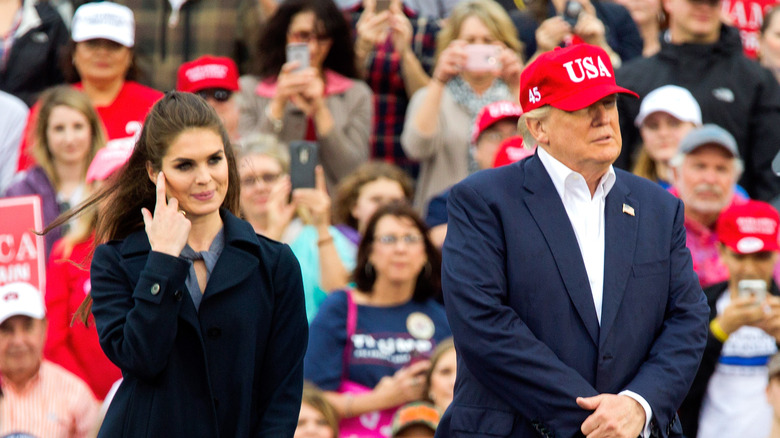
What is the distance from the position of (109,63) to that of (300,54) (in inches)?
51.5

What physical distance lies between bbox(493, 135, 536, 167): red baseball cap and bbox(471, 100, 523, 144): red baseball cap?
0.66 meters

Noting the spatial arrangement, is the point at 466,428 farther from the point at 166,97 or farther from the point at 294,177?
the point at 294,177

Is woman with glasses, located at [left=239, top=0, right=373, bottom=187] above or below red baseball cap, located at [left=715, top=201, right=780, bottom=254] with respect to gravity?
above

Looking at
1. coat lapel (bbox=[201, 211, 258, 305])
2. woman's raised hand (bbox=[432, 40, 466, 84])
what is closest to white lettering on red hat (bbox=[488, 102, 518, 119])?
woman's raised hand (bbox=[432, 40, 466, 84])

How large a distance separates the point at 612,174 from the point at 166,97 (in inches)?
61.4

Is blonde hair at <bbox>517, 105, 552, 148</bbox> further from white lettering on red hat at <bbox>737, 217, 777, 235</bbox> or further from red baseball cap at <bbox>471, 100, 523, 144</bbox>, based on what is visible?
red baseball cap at <bbox>471, 100, 523, 144</bbox>

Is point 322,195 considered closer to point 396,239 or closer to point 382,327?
point 396,239

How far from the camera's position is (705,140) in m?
7.49

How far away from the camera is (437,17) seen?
10.4 meters

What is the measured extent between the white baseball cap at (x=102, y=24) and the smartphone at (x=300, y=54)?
111 cm

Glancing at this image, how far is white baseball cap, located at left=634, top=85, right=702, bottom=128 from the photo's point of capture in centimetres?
809

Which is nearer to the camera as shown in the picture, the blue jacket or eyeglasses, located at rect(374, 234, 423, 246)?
the blue jacket

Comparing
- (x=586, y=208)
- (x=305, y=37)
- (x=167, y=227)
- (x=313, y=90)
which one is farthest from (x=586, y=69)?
(x=305, y=37)

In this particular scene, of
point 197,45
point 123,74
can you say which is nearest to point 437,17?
point 197,45
